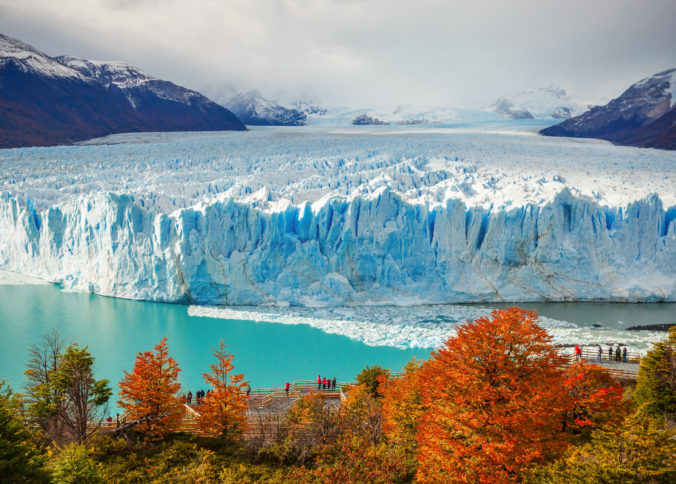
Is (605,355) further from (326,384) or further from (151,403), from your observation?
(151,403)

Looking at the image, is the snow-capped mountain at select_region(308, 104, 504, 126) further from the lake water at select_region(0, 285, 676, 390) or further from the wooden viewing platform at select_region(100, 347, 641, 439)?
the wooden viewing platform at select_region(100, 347, 641, 439)

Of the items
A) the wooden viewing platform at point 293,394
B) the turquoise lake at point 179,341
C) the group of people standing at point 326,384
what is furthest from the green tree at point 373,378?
the turquoise lake at point 179,341

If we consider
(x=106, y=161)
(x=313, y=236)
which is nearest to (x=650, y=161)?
(x=313, y=236)

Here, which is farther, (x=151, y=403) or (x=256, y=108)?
(x=256, y=108)

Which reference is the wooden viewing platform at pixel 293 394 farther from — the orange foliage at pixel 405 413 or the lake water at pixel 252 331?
the orange foliage at pixel 405 413

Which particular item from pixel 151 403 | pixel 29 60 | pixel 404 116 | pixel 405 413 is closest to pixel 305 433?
pixel 405 413

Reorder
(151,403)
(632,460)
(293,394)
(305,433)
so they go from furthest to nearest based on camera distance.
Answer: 1. (293,394)
2. (305,433)
3. (151,403)
4. (632,460)
